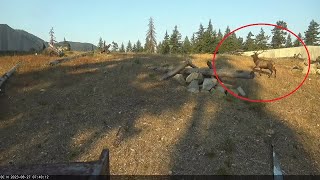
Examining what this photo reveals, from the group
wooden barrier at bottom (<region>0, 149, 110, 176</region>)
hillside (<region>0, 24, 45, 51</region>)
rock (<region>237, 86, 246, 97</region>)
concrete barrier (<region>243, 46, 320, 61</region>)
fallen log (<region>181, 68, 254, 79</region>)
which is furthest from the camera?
concrete barrier (<region>243, 46, 320, 61</region>)

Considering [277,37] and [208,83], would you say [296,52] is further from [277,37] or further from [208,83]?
[277,37]

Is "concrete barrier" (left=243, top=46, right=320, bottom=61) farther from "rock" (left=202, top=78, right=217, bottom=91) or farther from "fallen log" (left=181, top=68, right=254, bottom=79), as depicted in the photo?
"rock" (left=202, top=78, right=217, bottom=91)

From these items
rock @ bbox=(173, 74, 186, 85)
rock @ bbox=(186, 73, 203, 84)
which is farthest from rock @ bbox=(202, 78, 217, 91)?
rock @ bbox=(173, 74, 186, 85)

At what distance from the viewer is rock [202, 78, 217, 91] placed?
1695 centimetres

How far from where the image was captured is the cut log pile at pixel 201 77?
668 inches

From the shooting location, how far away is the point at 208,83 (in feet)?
56.2

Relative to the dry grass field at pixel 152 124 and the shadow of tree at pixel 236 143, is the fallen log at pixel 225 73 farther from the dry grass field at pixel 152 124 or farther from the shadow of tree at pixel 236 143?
the shadow of tree at pixel 236 143

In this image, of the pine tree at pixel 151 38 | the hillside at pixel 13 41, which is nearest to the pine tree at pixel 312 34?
the pine tree at pixel 151 38

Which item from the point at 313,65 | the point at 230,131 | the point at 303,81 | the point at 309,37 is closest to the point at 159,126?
the point at 230,131

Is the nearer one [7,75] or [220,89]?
[220,89]

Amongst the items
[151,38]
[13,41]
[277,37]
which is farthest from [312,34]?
[13,41]

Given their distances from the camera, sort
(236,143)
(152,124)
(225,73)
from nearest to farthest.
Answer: (236,143) → (152,124) → (225,73)

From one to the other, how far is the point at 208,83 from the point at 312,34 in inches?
4073

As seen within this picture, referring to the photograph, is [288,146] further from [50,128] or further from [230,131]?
[50,128]
